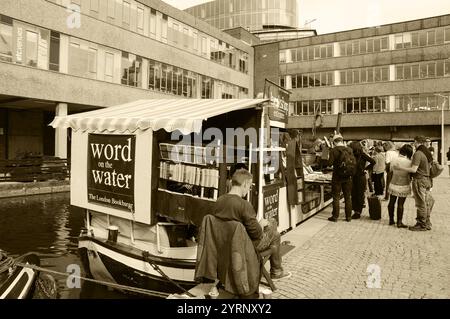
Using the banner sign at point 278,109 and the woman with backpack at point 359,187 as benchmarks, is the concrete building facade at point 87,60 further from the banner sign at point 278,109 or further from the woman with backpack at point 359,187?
the woman with backpack at point 359,187

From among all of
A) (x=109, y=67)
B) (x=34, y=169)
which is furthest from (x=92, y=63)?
(x=34, y=169)

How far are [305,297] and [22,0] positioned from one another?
24.5 meters

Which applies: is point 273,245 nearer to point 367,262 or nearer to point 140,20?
point 367,262

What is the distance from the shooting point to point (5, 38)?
72.3ft

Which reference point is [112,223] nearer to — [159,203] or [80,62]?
[159,203]

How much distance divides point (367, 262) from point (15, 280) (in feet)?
19.4

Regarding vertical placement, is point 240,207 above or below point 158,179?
below

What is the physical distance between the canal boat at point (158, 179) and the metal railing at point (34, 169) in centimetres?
1452

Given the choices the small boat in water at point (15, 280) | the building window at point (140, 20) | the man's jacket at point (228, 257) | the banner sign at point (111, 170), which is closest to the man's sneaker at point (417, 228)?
the man's jacket at point (228, 257)

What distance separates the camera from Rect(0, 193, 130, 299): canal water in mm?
7996

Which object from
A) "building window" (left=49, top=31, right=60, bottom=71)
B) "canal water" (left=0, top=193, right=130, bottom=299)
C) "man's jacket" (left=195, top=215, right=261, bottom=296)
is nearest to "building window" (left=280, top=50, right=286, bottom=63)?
"building window" (left=49, top=31, right=60, bottom=71)

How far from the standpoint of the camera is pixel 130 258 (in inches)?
286

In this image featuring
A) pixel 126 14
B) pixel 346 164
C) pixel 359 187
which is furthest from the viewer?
pixel 126 14

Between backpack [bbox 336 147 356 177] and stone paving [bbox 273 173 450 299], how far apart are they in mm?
1305
